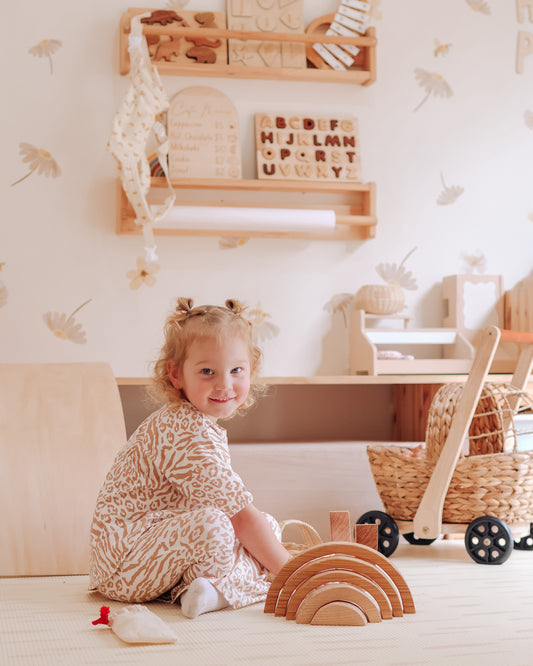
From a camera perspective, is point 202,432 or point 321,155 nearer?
point 202,432

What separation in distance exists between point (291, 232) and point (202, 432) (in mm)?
1233

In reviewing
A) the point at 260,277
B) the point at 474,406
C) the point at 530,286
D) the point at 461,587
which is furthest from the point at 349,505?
the point at 530,286

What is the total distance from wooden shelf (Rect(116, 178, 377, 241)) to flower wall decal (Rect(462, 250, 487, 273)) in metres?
0.33

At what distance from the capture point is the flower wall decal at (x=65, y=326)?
234cm

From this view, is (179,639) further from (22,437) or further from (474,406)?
(474,406)

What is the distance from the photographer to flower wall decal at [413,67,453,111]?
2.58m

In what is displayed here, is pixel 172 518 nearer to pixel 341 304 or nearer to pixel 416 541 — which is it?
pixel 416 541

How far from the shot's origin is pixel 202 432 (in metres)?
1.33

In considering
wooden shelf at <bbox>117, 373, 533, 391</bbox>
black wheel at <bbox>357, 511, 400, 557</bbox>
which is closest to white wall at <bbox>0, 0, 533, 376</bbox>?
wooden shelf at <bbox>117, 373, 533, 391</bbox>

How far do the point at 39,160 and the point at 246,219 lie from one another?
0.62 m

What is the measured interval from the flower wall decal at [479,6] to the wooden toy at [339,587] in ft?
6.71

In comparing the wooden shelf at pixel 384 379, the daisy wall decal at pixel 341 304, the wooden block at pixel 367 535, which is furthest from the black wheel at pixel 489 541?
the daisy wall decal at pixel 341 304

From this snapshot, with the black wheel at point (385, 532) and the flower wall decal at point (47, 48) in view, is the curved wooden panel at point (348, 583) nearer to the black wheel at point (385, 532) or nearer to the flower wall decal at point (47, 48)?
the black wheel at point (385, 532)

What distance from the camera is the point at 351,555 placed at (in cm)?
116
